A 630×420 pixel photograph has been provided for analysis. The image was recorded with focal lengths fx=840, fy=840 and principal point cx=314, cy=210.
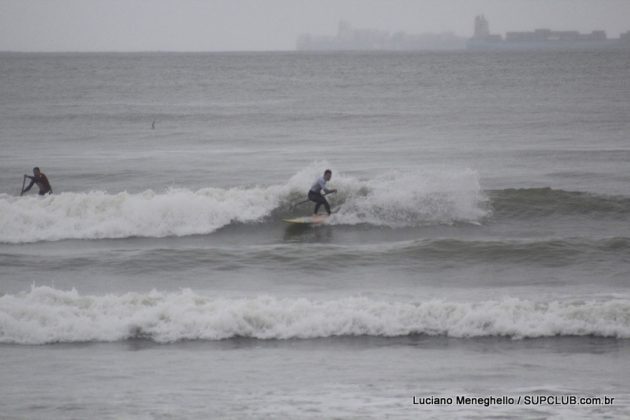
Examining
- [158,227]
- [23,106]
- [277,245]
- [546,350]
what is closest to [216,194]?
[158,227]

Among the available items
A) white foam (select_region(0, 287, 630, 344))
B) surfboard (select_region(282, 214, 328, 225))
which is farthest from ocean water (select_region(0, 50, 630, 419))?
surfboard (select_region(282, 214, 328, 225))

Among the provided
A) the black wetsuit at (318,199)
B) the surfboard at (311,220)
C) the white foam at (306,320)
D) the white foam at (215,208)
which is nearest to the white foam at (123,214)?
the white foam at (215,208)

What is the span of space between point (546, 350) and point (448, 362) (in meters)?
1.59

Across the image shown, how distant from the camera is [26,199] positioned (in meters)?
22.6

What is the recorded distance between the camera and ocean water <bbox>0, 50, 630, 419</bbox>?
1034 cm

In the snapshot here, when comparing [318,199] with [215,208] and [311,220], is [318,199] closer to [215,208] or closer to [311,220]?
[311,220]

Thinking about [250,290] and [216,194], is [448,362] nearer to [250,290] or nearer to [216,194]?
[250,290]

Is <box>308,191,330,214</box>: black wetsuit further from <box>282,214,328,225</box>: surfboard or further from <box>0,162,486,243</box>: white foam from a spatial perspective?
<box>0,162,486,243</box>: white foam

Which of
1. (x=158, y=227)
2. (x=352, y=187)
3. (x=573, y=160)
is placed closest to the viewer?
(x=158, y=227)

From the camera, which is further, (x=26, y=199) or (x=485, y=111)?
(x=485, y=111)

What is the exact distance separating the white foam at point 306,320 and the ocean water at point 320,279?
3cm

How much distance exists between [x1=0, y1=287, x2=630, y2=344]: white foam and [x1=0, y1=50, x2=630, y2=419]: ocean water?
0.03 meters

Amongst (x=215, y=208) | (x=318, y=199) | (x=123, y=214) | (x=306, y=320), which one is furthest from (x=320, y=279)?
(x=123, y=214)

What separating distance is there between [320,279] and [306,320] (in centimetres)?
345
